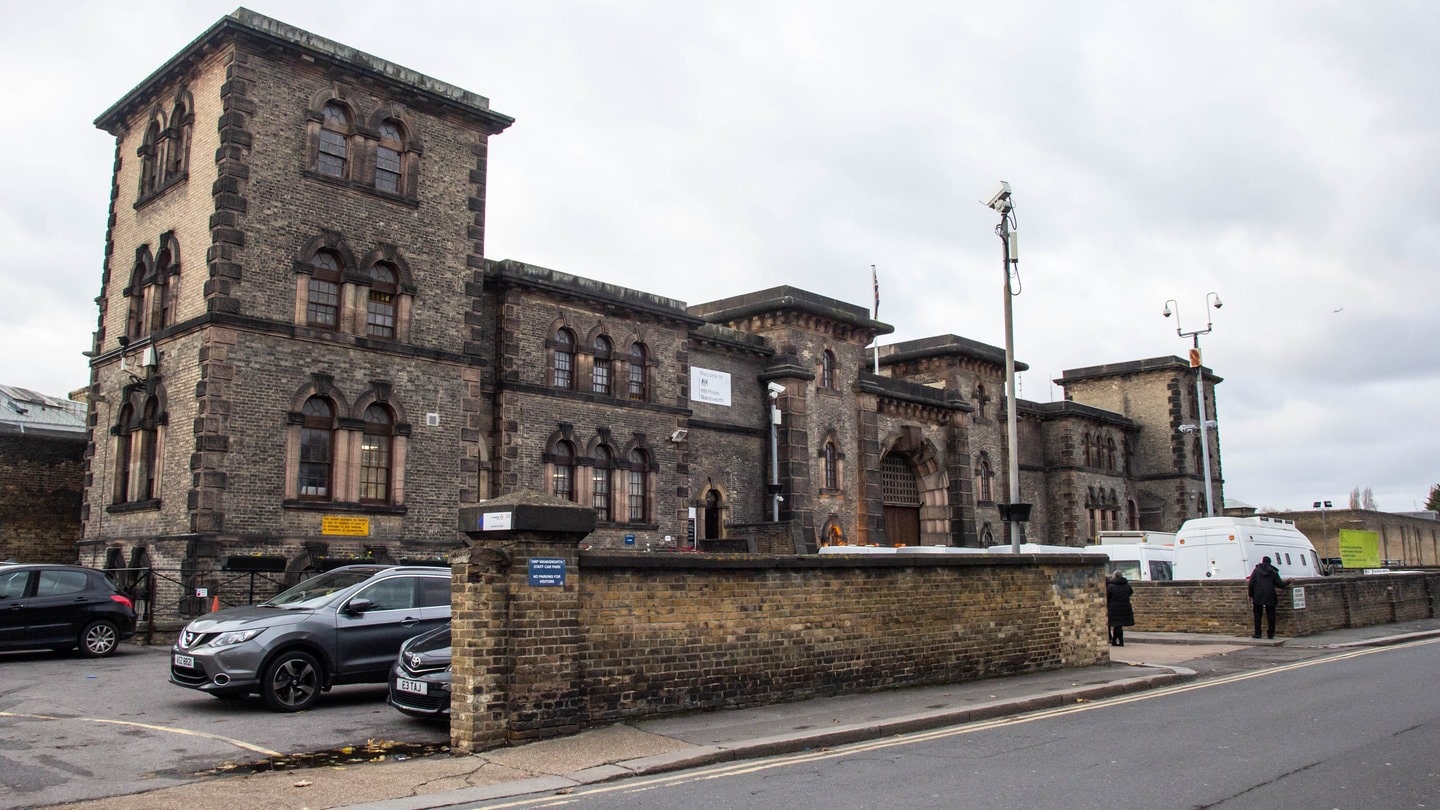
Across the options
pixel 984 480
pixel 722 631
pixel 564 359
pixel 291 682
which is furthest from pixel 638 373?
pixel 722 631

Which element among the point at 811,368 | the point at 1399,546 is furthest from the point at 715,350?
the point at 1399,546

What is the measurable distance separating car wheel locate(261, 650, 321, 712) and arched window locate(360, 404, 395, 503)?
11.5 meters

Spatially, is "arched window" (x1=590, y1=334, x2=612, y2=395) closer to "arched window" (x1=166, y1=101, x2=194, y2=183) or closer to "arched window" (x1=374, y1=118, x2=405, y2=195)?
"arched window" (x1=374, y1=118, x2=405, y2=195)

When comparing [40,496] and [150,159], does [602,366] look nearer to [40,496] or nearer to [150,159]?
[150,159]

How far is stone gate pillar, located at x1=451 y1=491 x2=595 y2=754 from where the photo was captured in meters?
10.1

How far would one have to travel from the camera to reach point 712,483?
3366 cm

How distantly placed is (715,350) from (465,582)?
24.5m

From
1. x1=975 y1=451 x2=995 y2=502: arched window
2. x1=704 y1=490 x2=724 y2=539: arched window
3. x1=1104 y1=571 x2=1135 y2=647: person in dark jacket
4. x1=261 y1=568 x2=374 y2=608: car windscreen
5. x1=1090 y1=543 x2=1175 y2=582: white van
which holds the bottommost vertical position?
x1=1104 y1=571 x2=1135 y2=647: person in dark jacket

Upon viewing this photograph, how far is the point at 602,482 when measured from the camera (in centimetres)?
2992

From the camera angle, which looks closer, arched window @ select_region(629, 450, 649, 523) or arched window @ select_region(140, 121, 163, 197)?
arched window @ select_region(140, 121, 163, 197)

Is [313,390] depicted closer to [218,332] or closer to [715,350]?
[218,332]

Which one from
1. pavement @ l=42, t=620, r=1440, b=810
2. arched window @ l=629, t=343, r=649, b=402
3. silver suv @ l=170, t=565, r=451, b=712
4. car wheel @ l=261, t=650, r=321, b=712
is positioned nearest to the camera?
pavement @ l=42, t=620, r=1440, b=810

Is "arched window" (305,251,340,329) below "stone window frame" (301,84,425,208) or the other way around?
below

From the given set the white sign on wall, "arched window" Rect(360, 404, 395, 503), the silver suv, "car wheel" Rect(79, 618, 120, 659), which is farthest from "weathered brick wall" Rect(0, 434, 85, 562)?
the silver suv
